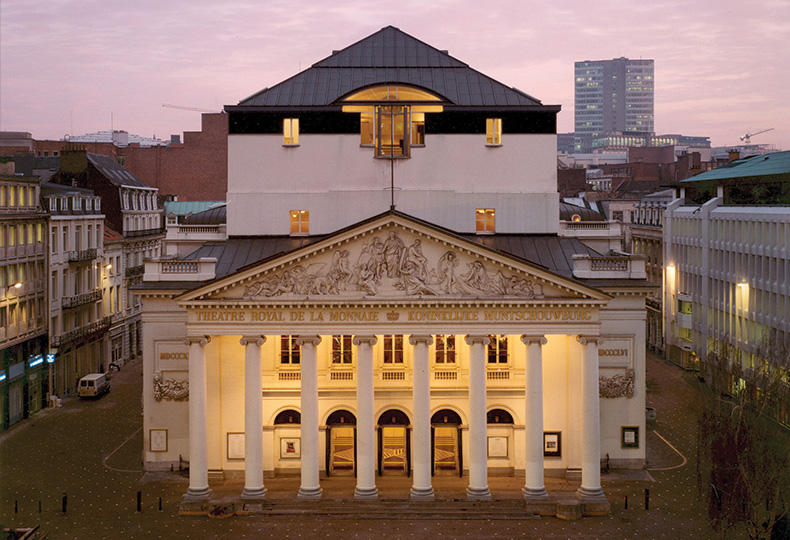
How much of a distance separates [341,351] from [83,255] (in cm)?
3891

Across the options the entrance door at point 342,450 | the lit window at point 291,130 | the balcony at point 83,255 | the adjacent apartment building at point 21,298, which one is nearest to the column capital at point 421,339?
the entrance door at point 342,450

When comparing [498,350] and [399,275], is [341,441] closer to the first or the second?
[498,350]

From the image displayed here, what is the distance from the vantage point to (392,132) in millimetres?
62094

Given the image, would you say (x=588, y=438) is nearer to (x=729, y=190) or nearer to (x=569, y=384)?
(x=569, y=384)

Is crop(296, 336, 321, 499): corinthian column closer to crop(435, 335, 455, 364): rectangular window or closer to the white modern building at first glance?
crop(435, 335, 455, 364): rectangular window

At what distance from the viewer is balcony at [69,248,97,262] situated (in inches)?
3436

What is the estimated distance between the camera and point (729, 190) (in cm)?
8869

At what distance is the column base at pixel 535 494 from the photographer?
53094 mm

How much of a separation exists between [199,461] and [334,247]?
45.0 ft

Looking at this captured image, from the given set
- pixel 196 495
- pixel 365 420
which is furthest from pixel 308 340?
pixel 196 495

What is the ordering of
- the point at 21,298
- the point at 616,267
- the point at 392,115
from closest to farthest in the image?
the point at 616,267 < the point at 392,115 < the point at 21,298

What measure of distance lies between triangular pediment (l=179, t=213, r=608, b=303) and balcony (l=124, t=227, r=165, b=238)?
56383 mm

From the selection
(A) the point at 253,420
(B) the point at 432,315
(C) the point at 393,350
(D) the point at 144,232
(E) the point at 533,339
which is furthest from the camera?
(D) the point at 144,232

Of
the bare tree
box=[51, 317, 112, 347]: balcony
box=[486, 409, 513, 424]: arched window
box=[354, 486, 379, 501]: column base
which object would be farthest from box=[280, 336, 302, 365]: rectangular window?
box=[51, 317, 112, 347]: balcony
